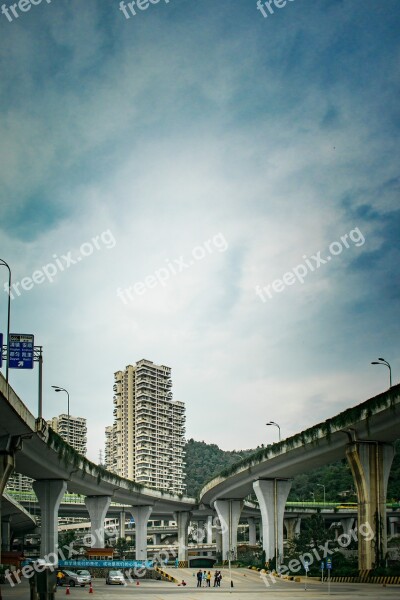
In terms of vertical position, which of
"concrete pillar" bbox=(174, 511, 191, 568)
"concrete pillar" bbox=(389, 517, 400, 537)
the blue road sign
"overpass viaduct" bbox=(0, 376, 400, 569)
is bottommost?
"concrete pillar" bbox=(389, 517, 400, 537)

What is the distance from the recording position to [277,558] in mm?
80625

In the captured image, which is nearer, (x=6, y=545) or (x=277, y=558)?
(x=277, y=558)

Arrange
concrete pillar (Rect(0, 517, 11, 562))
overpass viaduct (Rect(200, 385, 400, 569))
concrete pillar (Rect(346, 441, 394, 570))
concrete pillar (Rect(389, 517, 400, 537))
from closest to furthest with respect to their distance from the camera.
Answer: overpass viaduct (Rect(200, 385, 400, 569))
concrete pillar (Rect(346, 441, 394, 570))
concrete pillar (Rect(0, 517, 11, 562))
concrete pillar (Rect(389, 517, 400, 537))

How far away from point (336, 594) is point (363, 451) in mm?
17218

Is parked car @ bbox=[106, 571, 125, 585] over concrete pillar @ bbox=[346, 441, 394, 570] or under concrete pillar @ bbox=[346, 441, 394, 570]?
under

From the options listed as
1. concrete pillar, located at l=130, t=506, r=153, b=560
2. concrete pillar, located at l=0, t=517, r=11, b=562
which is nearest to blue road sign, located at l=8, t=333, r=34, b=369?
concrete pillar, located at l=130, t=506, r=153, b=560

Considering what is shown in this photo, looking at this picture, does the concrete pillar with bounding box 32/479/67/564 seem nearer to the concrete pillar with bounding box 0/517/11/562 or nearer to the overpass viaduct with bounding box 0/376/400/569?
the overpass viaduct with bounding box 0/376/400/569

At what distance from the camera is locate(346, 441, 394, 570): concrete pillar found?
58531 millimetres

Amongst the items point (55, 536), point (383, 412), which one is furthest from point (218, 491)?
point (383, 412)

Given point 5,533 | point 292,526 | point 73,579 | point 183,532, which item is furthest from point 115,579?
point 292,526

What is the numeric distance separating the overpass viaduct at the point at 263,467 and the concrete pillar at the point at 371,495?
0.27 feet

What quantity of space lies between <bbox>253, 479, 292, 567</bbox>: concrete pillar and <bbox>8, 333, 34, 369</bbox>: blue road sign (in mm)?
45859

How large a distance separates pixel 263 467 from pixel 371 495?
24.3 meters

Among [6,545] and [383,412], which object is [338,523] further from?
[383,412]
